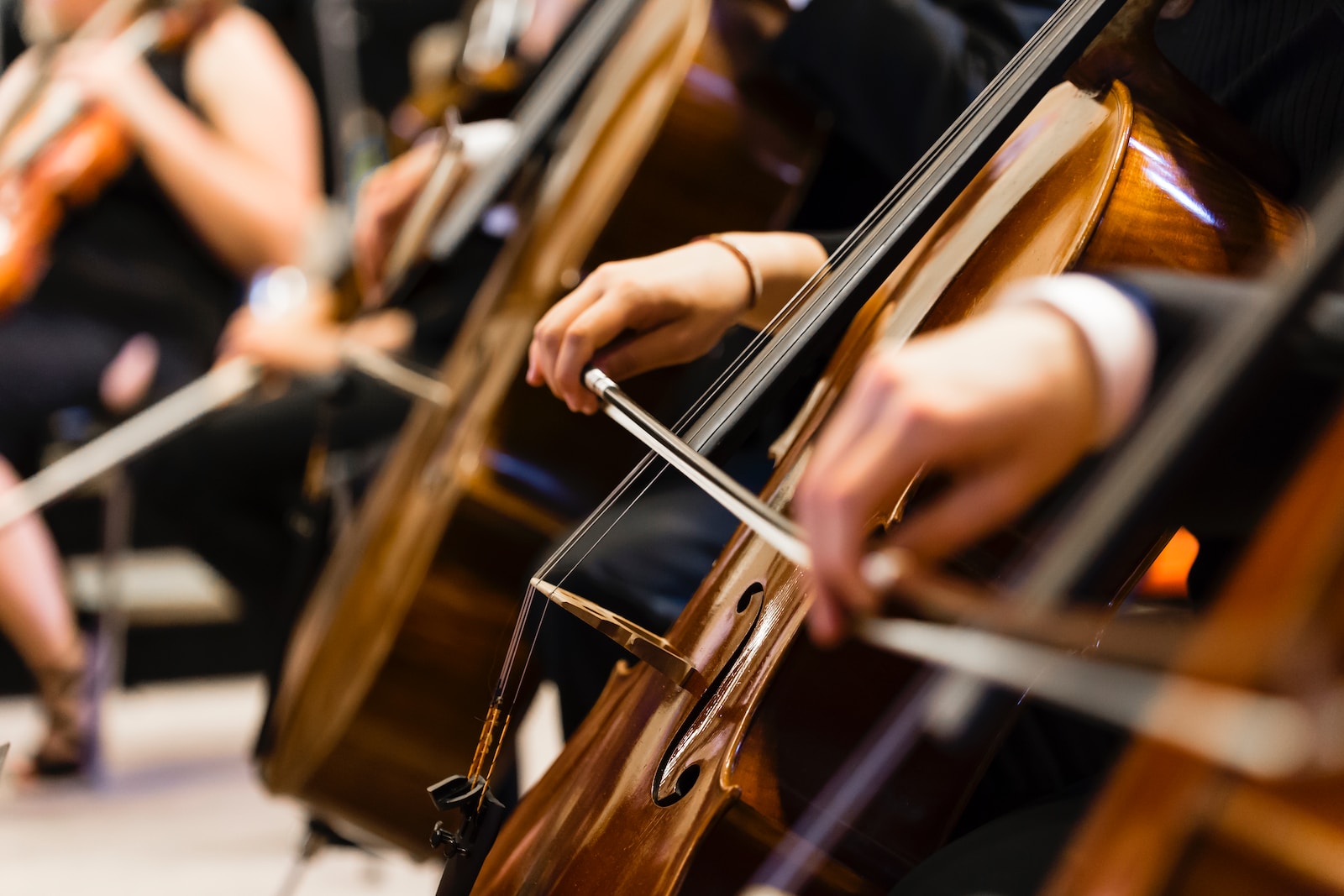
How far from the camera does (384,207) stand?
114 cm

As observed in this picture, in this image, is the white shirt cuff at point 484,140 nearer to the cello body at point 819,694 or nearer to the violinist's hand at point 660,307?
the violinist's hand at point 660,307

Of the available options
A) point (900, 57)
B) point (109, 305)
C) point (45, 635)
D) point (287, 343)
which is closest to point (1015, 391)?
point (900, 57)

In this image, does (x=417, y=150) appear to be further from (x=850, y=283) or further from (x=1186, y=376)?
(x=1186, y=376)

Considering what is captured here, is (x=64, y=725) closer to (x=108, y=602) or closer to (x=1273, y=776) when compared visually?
(x=108, y=602)

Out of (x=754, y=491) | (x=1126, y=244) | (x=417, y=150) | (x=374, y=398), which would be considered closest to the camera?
(x=1126, y=244)

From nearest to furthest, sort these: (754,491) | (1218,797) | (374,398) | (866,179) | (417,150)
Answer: (1218,797)
(754,491)
(866,179)
(417,150)
(374,398)

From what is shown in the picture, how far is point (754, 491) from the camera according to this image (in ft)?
2.06

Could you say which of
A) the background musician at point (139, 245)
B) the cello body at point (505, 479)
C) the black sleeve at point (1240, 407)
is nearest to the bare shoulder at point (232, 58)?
the background musician at point (139, 245)

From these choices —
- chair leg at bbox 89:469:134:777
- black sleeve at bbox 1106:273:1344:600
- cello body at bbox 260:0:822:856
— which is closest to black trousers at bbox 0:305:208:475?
chair leg at bbox 89:469:134:777

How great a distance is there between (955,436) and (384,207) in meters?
0.98

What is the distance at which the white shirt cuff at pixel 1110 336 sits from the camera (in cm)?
29

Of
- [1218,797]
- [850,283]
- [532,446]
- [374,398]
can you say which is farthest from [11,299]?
[1218,797]

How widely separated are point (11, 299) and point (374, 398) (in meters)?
0.48

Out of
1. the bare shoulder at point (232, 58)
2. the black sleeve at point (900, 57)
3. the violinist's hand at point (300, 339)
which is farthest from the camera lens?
the bare shoulder at point (232, 58)
